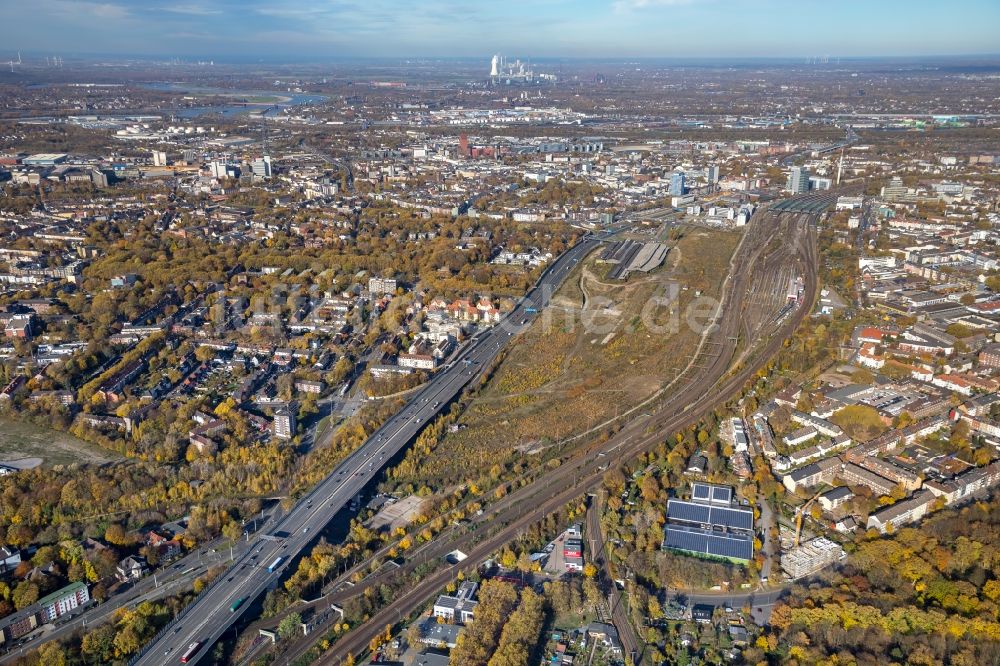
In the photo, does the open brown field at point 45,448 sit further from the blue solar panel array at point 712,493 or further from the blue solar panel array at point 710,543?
the blue solar panel array at point 712,493

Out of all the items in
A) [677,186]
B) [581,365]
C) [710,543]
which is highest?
[677,186]

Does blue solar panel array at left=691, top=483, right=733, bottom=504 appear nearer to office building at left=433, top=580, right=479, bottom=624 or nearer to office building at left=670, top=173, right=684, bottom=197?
office building at left=433, top=580, right=479, bottom=624

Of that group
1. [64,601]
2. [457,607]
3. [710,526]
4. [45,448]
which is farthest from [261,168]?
[457,607]

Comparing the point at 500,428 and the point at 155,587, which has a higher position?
the point at 500,428

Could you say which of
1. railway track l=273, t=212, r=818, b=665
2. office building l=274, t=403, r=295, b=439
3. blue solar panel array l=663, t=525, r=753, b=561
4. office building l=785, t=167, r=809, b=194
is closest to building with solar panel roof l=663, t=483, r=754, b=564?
blue solar panel array l=663, t=525, r=753, b=561

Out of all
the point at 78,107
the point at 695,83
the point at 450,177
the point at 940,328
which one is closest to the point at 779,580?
the point at 940,328

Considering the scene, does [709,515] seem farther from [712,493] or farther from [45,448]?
[45,448]
